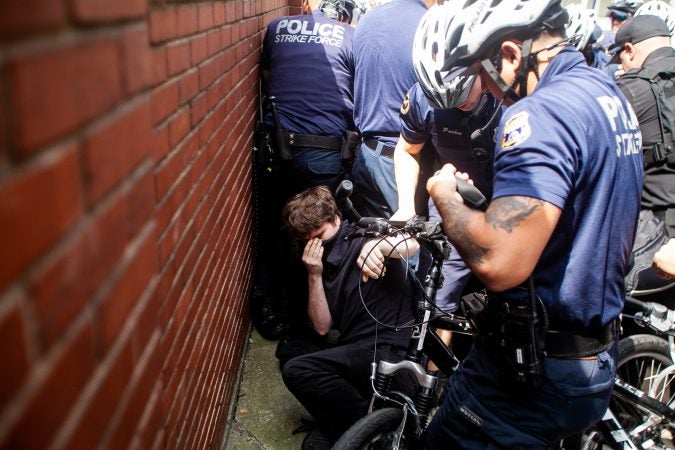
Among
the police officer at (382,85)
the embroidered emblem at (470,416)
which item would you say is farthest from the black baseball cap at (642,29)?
the embroidered emblem at (470,416)

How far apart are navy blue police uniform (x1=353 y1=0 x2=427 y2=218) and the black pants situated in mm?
1401

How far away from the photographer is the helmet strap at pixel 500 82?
2.03 metres

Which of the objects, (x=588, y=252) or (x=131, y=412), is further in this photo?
(x=588, y=252)

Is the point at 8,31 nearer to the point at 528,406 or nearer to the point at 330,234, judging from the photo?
the point at 528,406

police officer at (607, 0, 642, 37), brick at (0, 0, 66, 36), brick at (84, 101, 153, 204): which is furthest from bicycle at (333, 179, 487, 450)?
police officer at (607, 0, 642, 37)

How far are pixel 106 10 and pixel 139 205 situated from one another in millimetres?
348

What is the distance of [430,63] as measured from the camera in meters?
2.77

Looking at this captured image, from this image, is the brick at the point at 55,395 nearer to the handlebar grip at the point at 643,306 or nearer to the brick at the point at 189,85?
the brick at the point at 189,85

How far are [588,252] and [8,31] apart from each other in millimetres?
1702

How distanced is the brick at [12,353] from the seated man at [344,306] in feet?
6.82

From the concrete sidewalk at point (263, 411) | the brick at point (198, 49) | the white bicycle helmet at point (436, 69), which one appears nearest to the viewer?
the brick at point (198, 49)

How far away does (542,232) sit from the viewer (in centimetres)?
154

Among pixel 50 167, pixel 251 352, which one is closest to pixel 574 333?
pixel 50 167

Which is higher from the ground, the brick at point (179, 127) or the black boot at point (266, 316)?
the brick at point (179, 127)
